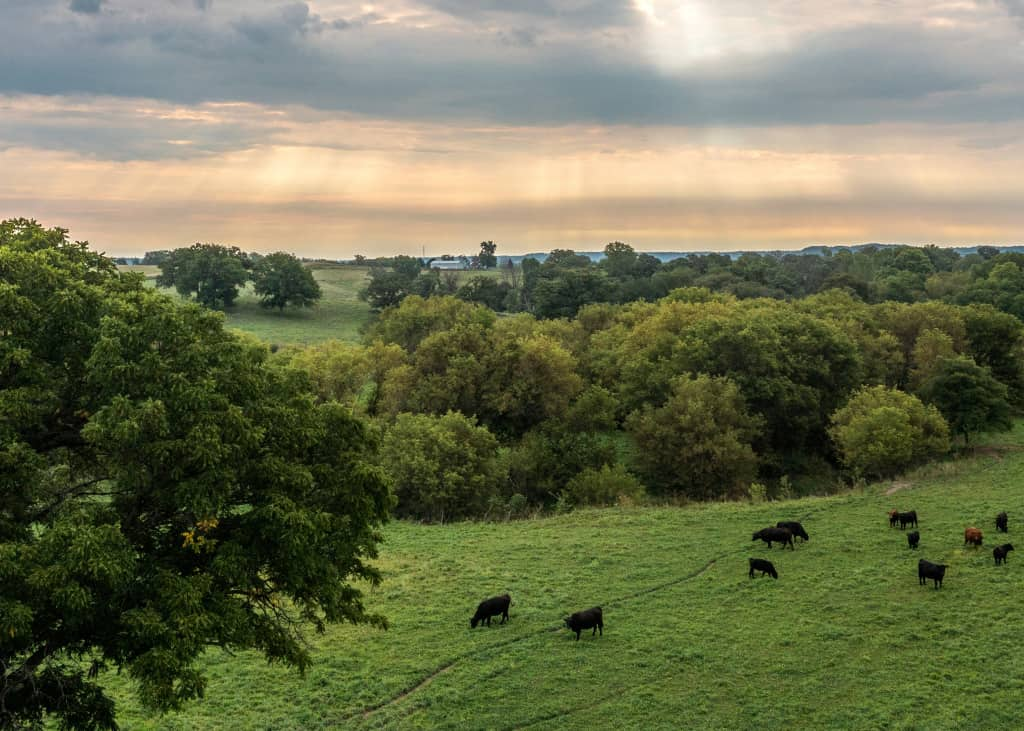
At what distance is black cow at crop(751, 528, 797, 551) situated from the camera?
29.8 meters

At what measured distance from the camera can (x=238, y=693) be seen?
68.6ft

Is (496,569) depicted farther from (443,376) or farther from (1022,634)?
(443,376)

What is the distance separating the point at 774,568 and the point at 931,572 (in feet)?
15.9

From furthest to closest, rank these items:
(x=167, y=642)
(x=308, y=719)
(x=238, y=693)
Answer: (x=238, y=693) → (x=308, y=719) → (x=167, y=642)

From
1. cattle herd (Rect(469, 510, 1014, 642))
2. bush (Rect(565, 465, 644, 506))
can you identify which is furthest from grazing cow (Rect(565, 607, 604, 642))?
bush (Rect(565, 465, 644, 506))

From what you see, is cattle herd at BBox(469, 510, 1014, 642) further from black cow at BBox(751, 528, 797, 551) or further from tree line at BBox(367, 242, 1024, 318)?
tree line at BBox(367, 242, 1024, 318)

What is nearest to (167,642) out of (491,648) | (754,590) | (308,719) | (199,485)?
(199,485)

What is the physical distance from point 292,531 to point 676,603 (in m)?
15.4

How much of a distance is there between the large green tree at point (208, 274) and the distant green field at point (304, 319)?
10.5 ft

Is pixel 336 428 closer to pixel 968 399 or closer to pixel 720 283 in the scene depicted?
pixel 968 399

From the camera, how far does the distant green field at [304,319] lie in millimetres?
111500

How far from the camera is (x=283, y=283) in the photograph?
411 ft

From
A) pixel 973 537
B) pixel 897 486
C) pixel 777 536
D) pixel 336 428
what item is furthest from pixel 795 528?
pixel 336 428

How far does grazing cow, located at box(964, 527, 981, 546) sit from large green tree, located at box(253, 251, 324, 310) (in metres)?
111
